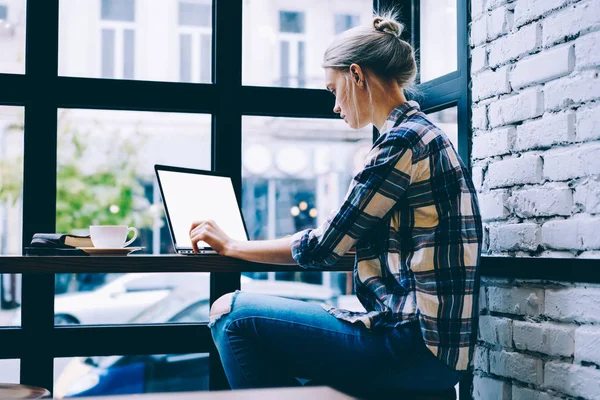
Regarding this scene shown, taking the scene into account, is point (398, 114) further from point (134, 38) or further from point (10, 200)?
point (10, 200)

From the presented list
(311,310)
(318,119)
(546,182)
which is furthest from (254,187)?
(546,182)

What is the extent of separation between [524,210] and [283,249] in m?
0.65

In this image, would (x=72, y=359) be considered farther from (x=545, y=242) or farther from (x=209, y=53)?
(x=545, y=242)

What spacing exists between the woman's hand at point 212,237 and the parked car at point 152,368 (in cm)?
63

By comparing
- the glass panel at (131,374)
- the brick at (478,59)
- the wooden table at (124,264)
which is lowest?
the glass panel at (131,374)

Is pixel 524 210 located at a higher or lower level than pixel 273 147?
lower

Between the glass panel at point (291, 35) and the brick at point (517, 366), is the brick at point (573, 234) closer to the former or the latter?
the brick at point (517, 366)

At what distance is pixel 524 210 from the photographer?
1.79 m

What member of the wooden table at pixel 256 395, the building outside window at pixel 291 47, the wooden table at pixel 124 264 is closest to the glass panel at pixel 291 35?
the building outside window at pixel 291 47

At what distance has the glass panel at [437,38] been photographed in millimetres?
2283

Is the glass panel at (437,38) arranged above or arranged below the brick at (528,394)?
above

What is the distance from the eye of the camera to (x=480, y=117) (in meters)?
2.03

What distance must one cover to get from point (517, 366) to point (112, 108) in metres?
1.53

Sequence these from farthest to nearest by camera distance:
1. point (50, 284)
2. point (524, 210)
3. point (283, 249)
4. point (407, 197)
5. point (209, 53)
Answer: point (209, 53) < point (50, 284) < point (524, 210) < point (283, 249) < point (407, 197)
